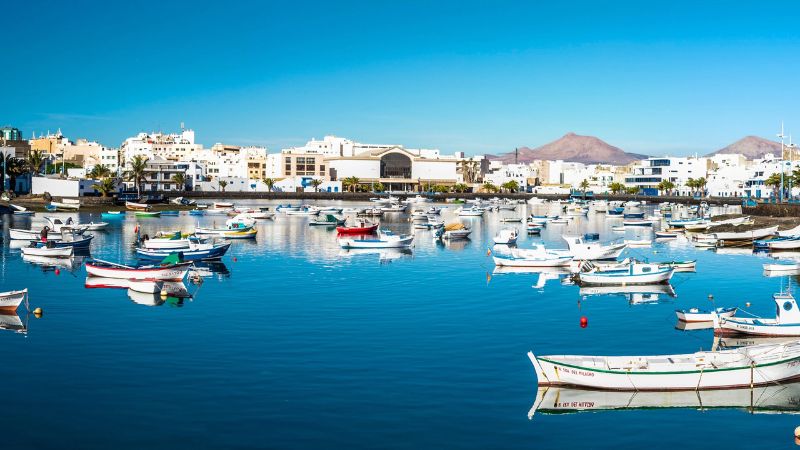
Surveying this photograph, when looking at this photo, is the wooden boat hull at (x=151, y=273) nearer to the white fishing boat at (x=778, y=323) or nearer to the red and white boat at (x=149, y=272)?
the red and white boat at (x=149, y=272)

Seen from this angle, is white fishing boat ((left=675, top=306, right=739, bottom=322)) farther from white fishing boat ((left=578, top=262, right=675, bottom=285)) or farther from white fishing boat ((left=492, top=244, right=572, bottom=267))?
white fishing boat ((left=492, top=244, right=572, bottom=267))

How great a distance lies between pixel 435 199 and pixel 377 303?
6193 inches

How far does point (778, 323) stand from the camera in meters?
29.2

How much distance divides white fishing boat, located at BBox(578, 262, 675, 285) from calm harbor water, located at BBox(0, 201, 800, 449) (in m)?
0.92

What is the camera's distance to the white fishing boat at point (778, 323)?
28969 millimetres

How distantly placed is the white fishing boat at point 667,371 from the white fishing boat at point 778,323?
6.28m

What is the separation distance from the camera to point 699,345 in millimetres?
28578

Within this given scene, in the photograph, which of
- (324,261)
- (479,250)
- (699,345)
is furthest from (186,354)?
(479,250)

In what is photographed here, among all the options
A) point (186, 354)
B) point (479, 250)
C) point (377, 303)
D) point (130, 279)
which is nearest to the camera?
point (186, 354)

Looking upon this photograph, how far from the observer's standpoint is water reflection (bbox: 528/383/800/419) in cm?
2123

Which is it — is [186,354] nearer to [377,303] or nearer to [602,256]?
[377,303]

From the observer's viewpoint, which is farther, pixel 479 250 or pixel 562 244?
pixel 562 244

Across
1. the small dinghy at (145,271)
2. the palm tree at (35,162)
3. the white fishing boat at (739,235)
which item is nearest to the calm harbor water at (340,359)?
the small dinghy at (145,271)

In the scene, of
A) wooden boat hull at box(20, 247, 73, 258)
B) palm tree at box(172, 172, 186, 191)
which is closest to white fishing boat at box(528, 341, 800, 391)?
wooden boat hull at box(20, 247, 73, 258)
